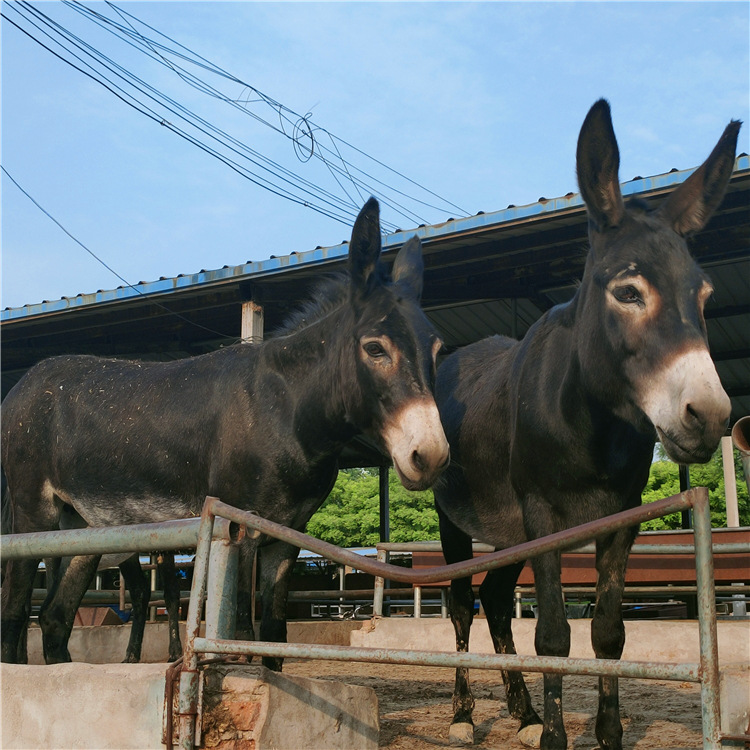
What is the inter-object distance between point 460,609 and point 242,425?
2026 millimetres

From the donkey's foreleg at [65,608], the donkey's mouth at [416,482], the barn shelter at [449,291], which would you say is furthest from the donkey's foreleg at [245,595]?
the barn shelter at [449,291]

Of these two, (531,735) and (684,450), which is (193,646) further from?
(531,735)

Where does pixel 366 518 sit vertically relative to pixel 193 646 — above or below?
above

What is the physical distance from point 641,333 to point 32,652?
860cm

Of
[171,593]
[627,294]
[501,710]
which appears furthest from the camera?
[171,593]

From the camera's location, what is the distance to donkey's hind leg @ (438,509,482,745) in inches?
204

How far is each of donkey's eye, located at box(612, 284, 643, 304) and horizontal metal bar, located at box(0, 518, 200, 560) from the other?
1974 mm

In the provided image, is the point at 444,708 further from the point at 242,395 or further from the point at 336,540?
the point at 336,540

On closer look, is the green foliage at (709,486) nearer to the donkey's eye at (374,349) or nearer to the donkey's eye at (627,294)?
the donkey's eye at (374,349)

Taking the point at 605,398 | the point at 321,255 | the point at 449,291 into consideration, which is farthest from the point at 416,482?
the point at 449,291

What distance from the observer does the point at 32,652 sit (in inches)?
386

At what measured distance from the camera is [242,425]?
522cm

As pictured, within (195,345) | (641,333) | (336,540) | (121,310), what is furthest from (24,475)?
(336,540)

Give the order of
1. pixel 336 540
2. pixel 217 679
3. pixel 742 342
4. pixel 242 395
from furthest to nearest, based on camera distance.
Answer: pixel 336 540, pixel 742 342, pixel 242 395, pixel 217 679
